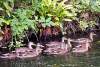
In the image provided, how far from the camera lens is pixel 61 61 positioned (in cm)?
1094

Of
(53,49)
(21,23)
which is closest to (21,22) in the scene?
(21,23)

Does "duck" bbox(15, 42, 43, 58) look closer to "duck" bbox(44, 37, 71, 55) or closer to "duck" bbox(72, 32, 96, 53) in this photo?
"duck" bbox(44, 37, 71, 55)

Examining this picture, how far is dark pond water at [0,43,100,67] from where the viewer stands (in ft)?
34.8

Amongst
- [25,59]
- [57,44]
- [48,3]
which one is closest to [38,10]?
[48,3]

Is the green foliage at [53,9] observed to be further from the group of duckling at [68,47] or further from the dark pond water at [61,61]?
the dark pond water at [61,61]

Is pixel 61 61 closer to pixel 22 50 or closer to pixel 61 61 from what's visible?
pixel 61 61

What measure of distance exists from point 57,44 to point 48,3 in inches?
61.6

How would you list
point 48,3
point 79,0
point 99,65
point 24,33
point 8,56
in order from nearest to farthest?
point 99,65 → point 8,56 → point 24,33 → point 48,3 → point 79,0

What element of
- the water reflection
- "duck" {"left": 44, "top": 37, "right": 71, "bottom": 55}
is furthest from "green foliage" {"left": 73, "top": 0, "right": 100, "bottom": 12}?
the water reflection

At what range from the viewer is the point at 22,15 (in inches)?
476

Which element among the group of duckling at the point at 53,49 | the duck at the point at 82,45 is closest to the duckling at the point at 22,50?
the group of duckling at the point at 53,49

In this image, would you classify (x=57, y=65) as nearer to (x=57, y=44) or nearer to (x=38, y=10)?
(x=57, y=44)

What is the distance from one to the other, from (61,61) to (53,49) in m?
0.85

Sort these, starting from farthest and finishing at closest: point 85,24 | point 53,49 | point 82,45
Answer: point 85,24 → point 82,45 → point 53,49
